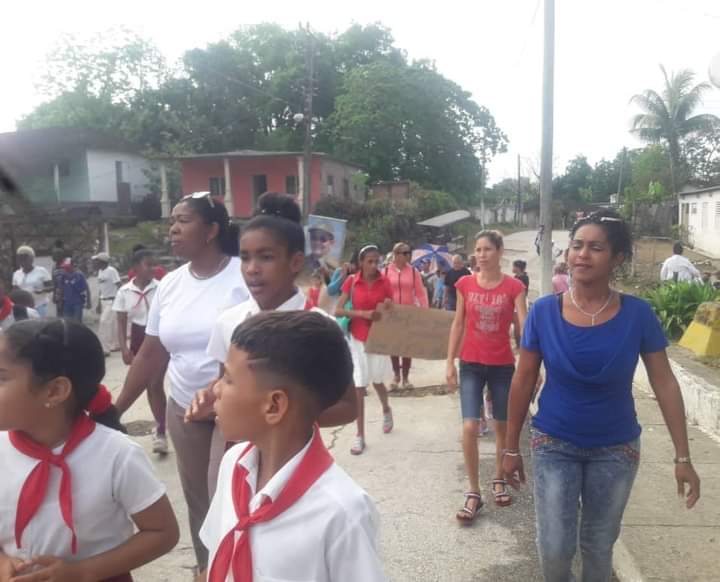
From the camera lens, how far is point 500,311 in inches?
170

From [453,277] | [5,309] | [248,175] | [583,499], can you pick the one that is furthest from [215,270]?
[248,175]

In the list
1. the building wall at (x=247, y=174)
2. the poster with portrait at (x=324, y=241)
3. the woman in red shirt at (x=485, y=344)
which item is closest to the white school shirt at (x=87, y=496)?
the woman in red shirt at (x=485, y=344)

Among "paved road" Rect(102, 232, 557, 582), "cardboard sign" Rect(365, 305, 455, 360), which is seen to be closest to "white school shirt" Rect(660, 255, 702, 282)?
"paved road" Rect(102, 232, 557, 582)

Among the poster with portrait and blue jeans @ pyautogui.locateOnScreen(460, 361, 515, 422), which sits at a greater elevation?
the poster with portrait

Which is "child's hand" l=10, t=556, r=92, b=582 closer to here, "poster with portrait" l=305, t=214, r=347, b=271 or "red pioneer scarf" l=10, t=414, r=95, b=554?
"red pioneer scarf" l=10, t=414, r=95, b=554

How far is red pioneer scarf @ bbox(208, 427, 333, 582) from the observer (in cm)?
143

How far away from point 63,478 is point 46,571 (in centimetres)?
23

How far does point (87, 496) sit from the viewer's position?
1770 mm

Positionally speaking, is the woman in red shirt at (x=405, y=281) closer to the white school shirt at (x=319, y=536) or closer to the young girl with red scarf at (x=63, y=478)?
the young girl with red scarf at (x=63, y=478)

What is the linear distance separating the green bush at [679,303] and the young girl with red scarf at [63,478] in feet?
24.6

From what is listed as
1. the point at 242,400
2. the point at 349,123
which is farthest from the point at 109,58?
the point at 242,400

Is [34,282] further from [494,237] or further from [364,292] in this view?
[494,237]

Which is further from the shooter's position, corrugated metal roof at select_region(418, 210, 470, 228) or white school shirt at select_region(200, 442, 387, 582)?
corrugated metal roof at select_region(418, 210, 470, 228)

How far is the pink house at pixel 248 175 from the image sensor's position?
103 ft
